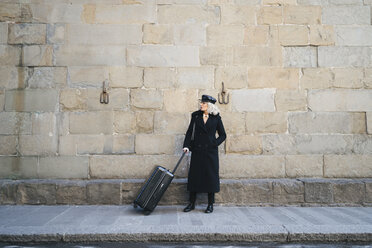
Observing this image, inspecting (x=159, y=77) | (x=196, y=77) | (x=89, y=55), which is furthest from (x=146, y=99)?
(x=89, y=55)

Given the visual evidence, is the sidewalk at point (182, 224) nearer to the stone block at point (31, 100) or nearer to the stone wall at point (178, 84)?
the stone wall at point (178, 84)

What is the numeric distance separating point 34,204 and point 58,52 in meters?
2.96

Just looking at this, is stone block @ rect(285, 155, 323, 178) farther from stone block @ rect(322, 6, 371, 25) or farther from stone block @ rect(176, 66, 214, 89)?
stone block @ rect(322, 6, 371, 25)

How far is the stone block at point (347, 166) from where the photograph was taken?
5285 mm

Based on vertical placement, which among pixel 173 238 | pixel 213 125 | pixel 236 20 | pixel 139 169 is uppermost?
pixel 236 20

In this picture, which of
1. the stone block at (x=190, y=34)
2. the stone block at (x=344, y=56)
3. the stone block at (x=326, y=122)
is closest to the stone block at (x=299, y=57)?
the stone block at (x=344, y=56)

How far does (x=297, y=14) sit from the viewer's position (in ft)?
17.9

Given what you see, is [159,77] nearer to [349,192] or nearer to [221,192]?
[221,192]

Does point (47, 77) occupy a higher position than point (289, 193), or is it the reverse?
point (47, 77)

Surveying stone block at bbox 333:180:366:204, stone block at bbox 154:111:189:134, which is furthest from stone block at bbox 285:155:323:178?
stone block at bbox 154:111:189:134

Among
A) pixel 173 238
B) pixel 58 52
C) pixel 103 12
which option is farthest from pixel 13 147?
pixel 173 238

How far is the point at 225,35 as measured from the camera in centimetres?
542

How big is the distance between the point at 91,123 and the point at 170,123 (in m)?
1.57

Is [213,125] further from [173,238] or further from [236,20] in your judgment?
[236,20]
